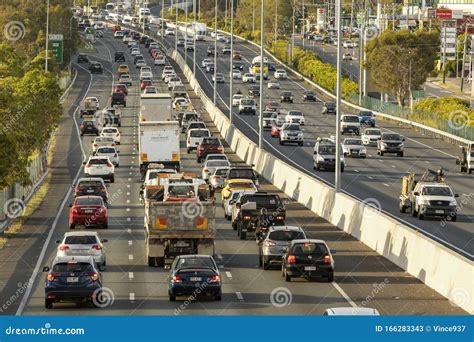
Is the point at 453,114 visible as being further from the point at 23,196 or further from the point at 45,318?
the point at 45,318

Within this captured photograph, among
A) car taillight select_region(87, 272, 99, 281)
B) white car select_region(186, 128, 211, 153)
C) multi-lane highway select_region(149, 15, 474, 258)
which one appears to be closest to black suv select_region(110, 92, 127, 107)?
multi-lane highway select_region(149, 15, 474, 258)

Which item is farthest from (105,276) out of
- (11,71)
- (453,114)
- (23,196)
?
(453,114)

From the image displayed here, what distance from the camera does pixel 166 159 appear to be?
76250 millimetres

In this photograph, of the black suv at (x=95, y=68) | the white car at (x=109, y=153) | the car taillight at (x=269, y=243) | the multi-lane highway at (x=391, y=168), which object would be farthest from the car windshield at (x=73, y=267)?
the black suv at (x=95, y=68)

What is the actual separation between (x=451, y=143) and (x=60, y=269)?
72.6 meters

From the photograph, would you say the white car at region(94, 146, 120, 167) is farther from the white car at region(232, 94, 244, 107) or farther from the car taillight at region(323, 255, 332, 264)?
the white car at region(232, 94, 244, 107)

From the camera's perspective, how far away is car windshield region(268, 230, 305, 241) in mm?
42797

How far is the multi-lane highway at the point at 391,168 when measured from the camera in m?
54.8

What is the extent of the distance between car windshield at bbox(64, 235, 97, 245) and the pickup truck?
913 cm

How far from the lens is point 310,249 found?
39.7m

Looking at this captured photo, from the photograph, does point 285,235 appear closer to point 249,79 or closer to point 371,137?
point 371,137

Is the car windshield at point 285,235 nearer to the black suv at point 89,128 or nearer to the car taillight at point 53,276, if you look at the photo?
the car taillight at point 53,276

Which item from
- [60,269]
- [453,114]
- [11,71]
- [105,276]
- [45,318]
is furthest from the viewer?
[453,114]

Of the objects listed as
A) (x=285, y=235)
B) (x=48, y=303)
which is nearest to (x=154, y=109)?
(x=285, y=235)
